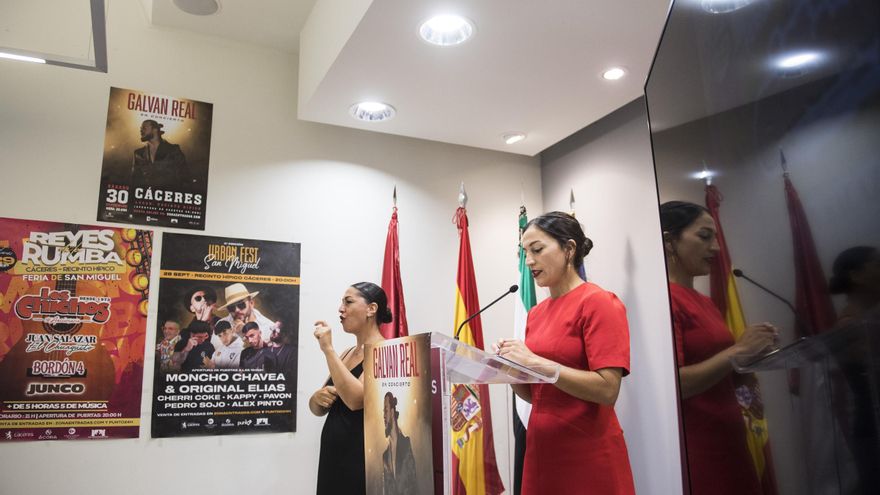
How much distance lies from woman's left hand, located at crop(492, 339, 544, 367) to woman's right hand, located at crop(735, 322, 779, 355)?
814 mm

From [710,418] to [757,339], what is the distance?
21cm

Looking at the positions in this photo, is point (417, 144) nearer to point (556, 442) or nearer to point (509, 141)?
point (509, 141)

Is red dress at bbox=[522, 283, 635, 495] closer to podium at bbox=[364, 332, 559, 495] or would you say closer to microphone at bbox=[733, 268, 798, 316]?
podium at bbox=[364, 332, 559, 495]

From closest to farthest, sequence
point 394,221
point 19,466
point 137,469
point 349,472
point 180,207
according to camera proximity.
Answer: point 349,472, point 19,466, point 137,469, point 180,207, point 394,221

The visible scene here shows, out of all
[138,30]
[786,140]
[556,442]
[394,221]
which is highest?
[138,30]

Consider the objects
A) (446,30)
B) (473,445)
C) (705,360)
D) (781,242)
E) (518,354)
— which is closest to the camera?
(781,242)

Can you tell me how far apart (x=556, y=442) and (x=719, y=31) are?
3.84 feet

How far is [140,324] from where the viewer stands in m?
2.64

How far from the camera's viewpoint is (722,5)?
65 centimetres

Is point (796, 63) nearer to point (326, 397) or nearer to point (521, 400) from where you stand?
point (326, 397)

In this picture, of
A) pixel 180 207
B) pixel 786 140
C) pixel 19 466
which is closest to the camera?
pixel 786 140

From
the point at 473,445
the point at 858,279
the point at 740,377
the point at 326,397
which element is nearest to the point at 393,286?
the point at 326,397

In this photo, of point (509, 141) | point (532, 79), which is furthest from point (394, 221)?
point (532, 79)

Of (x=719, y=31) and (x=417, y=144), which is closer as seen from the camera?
(x=719, y=31)
